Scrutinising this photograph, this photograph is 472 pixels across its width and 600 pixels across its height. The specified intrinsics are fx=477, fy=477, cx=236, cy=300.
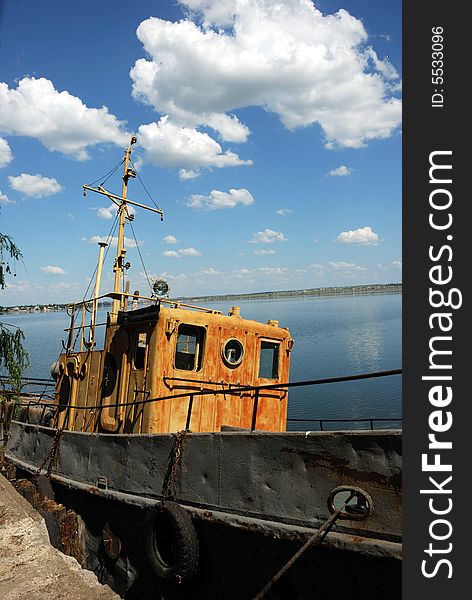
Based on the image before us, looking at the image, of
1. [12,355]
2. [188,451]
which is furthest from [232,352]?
[12,355]

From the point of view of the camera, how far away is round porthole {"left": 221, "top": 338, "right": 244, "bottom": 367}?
794 centimetres

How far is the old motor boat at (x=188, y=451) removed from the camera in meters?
4.45

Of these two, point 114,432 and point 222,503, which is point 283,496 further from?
point 114,432

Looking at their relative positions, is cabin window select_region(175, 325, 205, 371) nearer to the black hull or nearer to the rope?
the black hull

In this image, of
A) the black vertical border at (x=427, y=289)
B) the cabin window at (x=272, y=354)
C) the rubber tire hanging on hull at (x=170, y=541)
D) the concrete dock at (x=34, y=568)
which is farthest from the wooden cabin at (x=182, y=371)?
the black vertical border at (x=427, y=289)

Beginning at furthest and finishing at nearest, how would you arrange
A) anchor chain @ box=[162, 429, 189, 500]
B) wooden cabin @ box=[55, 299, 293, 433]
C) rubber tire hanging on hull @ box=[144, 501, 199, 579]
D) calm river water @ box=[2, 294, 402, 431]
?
calm river water @ box=[2, 294, 402, 431], wooden cabin @ box=[55, 299, 293, 433], anchor chain @ box=[162, 429, 189, 500], rubber tire hanging on hull @ box=[144, 501, 199, 579]

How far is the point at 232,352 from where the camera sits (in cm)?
808

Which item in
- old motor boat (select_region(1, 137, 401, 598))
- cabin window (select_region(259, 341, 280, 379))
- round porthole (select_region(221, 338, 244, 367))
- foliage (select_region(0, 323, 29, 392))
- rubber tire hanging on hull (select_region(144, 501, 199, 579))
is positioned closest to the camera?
old motor boat (select_region(1, 137, 401, 598))

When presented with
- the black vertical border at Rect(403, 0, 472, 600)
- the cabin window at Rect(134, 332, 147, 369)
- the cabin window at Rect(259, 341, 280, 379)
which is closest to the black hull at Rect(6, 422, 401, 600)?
the black vertical border at Rect(403, 0, 472, 600)

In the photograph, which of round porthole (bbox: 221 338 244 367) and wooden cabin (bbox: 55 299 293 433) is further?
round porthole (bbox: 221 338 244 367)

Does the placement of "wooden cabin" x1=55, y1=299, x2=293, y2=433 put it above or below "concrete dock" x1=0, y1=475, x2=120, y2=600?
above

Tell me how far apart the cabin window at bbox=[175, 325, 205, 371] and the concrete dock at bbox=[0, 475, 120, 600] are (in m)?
3.22

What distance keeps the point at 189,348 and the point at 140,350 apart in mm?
834

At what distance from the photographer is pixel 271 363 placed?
341 inches
